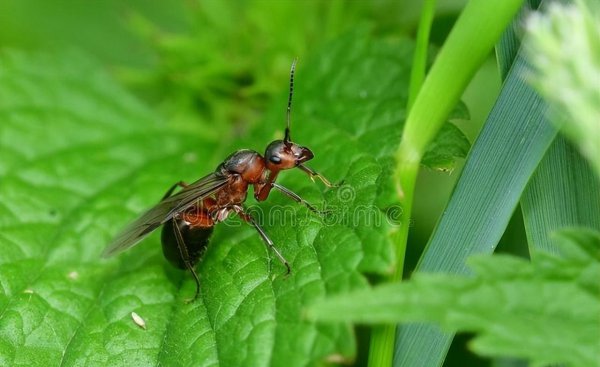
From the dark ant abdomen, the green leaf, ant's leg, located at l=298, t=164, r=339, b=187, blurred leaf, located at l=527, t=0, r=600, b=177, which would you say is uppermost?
ant's leg, located at l=298, t=164, r=339, b=187

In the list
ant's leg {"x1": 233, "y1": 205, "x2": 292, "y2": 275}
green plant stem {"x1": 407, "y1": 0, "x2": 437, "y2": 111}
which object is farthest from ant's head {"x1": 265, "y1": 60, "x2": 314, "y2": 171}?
green plant stem {"x1": 407, "y1": 0, "x2": 437, "y2": 111}

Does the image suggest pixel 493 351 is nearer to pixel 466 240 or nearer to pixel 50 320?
pixel 466 240

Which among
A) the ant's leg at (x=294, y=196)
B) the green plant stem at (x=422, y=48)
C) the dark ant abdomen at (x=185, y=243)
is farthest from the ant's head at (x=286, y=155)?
the green plant stem at (x=422, y=48)

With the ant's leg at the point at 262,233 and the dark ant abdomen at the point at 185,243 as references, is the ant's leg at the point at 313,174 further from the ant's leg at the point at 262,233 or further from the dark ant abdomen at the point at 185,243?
the dark ant abdomen at the point at 185,243

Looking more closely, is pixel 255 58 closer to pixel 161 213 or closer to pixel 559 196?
pixel 161 213

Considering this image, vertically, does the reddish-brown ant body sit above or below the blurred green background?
below

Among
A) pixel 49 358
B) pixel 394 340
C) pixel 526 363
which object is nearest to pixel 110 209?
pixel 49 358

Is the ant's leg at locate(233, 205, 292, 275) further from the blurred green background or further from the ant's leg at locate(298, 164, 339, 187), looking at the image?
the blurred green background
